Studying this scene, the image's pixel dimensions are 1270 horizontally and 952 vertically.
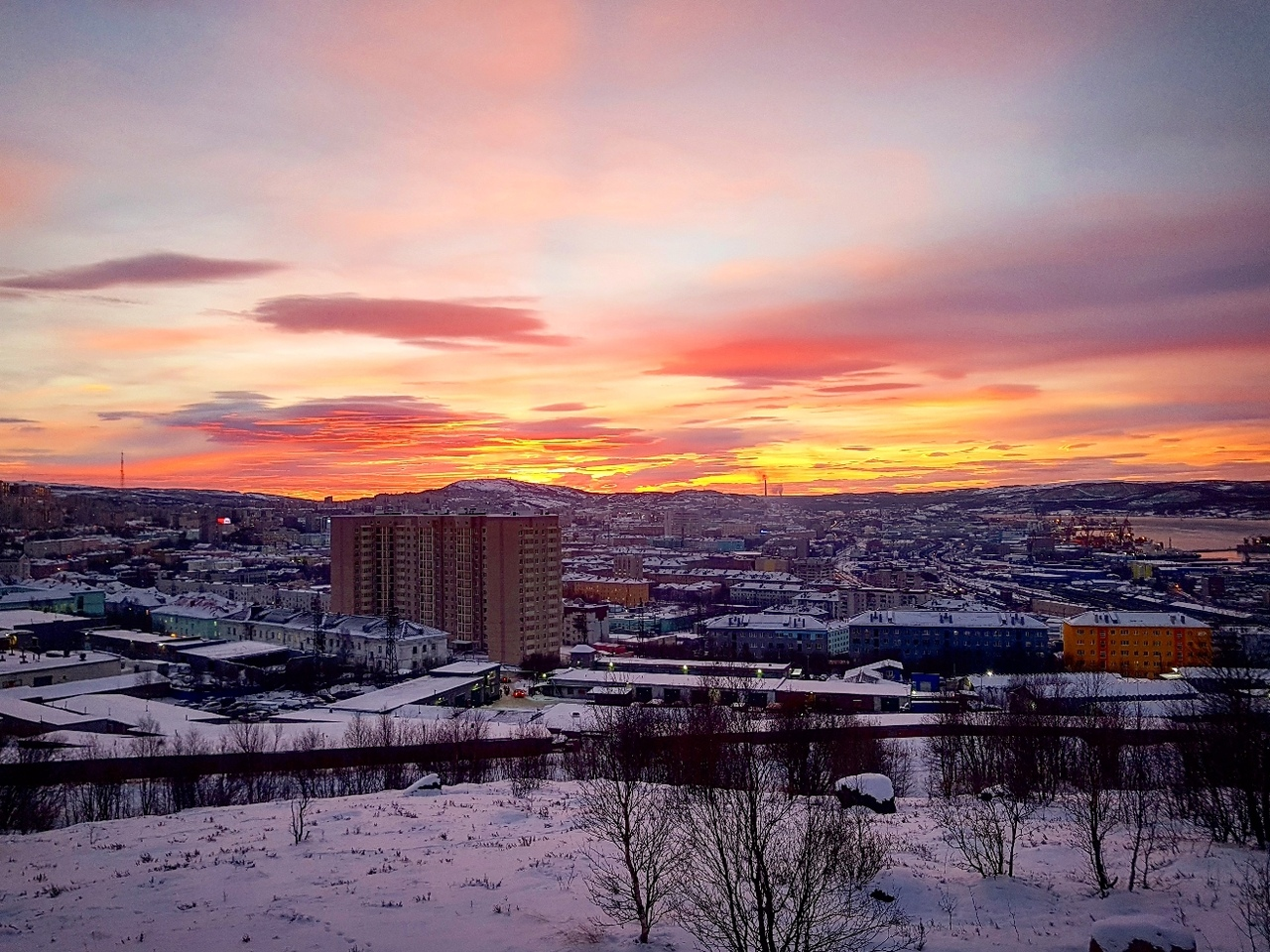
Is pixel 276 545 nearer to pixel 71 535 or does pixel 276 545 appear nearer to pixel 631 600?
pixel 71 535

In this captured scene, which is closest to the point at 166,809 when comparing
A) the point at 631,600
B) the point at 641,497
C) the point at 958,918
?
the point at 958,918

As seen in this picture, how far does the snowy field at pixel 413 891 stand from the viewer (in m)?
6.90

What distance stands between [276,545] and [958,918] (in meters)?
113

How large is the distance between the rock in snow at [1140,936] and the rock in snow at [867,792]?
15.6ft

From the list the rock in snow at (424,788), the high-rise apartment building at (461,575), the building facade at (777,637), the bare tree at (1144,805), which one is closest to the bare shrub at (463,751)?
the rock in snow at (424,788)

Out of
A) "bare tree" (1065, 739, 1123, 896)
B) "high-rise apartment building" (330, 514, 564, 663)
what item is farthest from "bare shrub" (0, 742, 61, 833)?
"high-rise apartment building" (330, 514, 564, 663)

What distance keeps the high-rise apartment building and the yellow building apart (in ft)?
82.9

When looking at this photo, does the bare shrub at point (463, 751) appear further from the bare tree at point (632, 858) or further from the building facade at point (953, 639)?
the building facade at point (953, 639)

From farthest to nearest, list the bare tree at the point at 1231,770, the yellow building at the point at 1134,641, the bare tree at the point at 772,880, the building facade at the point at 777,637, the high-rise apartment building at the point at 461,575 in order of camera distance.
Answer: the building facade at the point at 777,637, the high-rise apartment building at the point at 461,575, the yellow building at the point at 1134,641, the bare tree at the point at 1231,770, the bare tree at the point at 772,880

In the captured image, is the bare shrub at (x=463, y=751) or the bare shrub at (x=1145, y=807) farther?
the bare shrub at (x=463, y=751)

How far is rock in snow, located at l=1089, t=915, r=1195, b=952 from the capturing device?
5.80m

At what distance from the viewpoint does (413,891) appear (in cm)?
810

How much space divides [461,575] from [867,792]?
3767 centimetres

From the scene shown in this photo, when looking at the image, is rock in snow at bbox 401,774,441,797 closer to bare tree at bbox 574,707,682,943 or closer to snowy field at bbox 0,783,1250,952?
snowy field at bbox 0,783,1250,952
